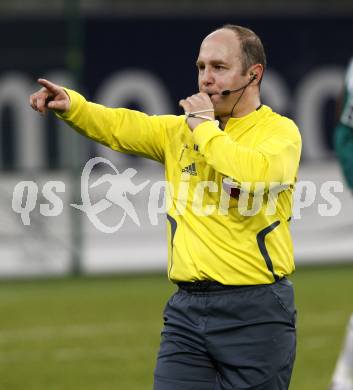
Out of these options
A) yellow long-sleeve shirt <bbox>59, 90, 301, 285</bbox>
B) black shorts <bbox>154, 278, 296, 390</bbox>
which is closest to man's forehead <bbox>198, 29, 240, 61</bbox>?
yellow long-sleeve shirt <bbox>59, 90, 301, 285</bbox>

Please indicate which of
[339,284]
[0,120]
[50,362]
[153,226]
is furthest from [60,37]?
[50,362]

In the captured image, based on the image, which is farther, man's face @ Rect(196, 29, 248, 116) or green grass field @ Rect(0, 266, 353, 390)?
green grass field @ Rect(0, 266, 353, 390)

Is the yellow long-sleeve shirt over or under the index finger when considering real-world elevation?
under

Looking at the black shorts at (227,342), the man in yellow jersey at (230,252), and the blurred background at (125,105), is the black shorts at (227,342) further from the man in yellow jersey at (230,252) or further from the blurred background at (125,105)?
the blurred background at (125,105)

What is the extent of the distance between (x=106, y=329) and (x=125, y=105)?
15.6ft

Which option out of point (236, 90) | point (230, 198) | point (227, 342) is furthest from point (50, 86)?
point (227, 342)

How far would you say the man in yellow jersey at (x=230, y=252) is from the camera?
493 cm

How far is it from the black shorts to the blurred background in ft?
28.5

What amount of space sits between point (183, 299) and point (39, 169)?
10489 mm

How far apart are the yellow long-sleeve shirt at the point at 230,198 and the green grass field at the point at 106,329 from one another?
361 centimetres

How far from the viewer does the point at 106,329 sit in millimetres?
11680

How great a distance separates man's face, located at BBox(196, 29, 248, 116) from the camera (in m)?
4.94

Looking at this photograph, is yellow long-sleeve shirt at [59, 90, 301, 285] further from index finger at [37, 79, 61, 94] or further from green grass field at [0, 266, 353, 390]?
green grass field at [0, 266, 353, 390]

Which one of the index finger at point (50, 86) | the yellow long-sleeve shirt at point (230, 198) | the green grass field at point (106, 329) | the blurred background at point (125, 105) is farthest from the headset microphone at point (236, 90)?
the blurred background at point (125, 105)
